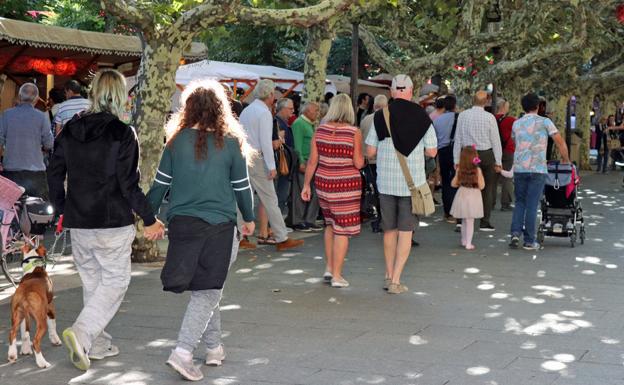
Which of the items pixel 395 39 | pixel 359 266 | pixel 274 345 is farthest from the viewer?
pixel 395 39

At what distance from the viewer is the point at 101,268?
7359mm

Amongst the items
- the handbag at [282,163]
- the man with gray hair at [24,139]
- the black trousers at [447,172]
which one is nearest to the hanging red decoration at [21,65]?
the man with gray hair at [24,139]

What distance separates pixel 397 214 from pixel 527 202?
372cm

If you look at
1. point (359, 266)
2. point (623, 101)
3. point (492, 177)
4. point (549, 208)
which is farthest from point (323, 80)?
point (623, 101)

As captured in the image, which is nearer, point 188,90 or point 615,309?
point 188,90

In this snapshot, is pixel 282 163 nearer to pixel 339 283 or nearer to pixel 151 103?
pixel 151 103

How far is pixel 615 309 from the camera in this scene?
9.56m

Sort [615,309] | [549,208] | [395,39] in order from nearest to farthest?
[615,309] < [549,208] < [395,39]

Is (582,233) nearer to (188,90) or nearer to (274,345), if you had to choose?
(274,345)

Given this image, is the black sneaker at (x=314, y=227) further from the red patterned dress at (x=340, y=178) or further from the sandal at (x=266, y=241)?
the red patterned dress at (x=340, y=178)

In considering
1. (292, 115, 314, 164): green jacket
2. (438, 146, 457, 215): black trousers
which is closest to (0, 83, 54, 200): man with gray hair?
(292, 115, 314, 164): green jacket

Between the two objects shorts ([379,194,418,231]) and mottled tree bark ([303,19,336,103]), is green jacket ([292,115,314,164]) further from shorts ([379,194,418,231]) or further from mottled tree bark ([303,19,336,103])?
shorts ([379,194,418,231])

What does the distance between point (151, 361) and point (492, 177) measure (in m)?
9.30

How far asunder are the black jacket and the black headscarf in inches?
142
